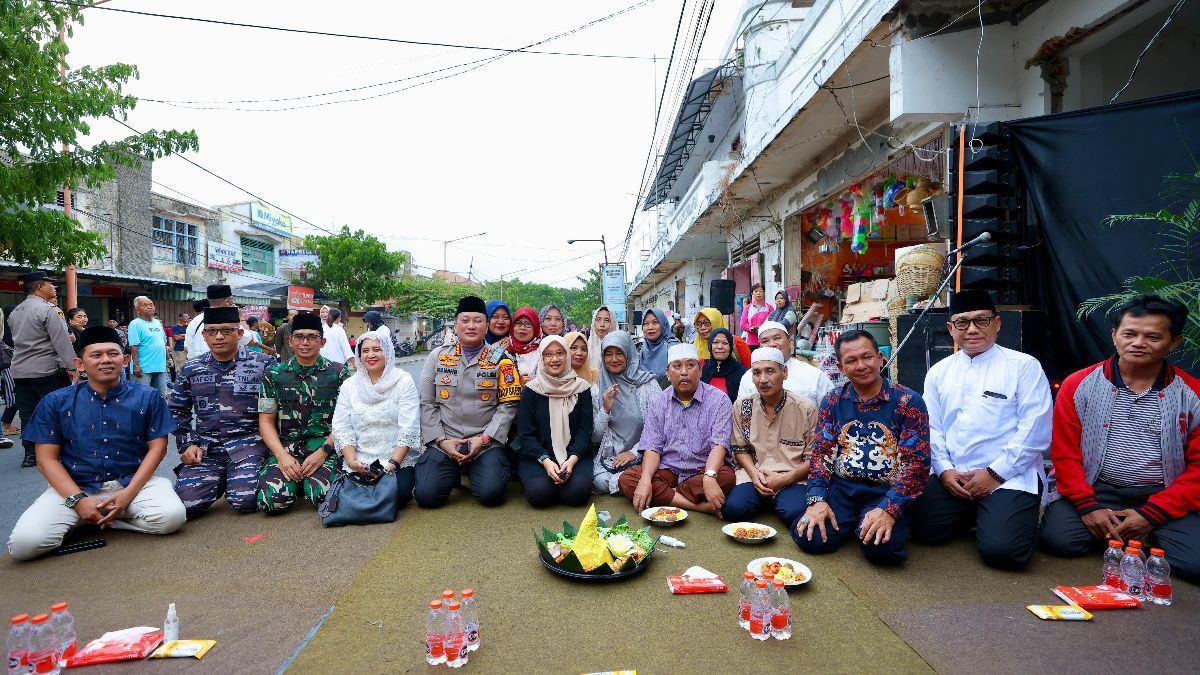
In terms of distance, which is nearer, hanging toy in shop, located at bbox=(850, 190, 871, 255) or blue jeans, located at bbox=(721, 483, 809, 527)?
blue jeans, located at bbox=(721, 483, 809, 527)

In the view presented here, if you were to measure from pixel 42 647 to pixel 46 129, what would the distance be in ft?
22.6

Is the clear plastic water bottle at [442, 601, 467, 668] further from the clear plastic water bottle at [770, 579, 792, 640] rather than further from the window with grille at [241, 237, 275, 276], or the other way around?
the window with grille at [241, 237, 275, 276]

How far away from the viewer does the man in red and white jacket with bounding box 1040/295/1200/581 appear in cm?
327

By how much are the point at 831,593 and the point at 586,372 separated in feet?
10.5

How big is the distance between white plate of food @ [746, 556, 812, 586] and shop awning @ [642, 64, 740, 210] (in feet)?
38.0

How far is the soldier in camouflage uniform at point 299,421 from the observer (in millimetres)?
4551

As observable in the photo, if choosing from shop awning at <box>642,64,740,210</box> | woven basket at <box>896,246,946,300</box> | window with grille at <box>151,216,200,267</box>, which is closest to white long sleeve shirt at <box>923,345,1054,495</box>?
woven basket at <box>896,246,946,300</box>

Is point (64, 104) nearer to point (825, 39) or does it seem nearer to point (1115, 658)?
point (825, 39)

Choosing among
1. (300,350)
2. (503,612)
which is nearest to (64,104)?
(300,350)

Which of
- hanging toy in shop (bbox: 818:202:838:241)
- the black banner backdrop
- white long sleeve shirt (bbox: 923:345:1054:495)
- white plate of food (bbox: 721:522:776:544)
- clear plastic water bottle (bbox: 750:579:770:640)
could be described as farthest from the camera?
hanging toy in shop (bbox: 818:202:838:241)

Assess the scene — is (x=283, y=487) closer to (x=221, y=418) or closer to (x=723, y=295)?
(x=221, y=418)

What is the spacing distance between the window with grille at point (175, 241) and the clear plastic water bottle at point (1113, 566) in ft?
83.4

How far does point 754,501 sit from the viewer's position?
13.8 ft

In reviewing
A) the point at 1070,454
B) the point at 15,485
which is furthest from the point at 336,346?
the point at 1070,454
